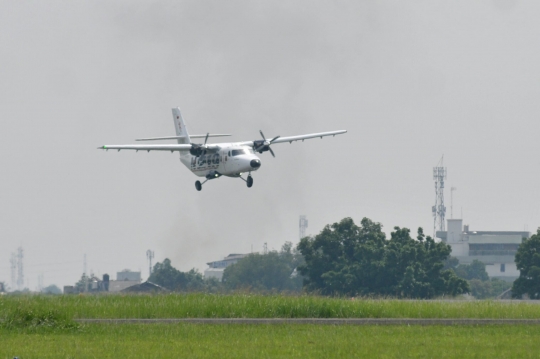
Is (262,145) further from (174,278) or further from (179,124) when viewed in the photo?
(174,278)

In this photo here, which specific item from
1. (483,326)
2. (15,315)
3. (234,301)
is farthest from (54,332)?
(483,326)

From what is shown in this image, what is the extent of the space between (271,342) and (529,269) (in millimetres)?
65094

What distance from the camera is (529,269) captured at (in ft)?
302

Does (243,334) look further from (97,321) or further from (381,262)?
(381,262)

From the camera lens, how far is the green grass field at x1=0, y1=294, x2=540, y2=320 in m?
39.6

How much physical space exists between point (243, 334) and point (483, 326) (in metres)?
9.09

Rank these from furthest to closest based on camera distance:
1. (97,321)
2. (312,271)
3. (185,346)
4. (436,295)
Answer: (312,271)
(436,295)
(97,321)
(185,346)

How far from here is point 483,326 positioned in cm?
3697

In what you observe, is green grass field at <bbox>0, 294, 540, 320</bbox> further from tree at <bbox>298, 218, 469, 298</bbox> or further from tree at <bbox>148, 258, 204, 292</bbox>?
tree at <bbox>148, 258, 204, 292</bbox>

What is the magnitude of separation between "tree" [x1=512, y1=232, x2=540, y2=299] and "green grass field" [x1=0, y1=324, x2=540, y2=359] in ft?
179

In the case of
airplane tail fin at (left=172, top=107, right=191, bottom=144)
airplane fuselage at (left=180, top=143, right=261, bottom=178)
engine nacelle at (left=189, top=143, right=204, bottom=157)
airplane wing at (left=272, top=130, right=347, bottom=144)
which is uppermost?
airplane tail fin at (left=172, top=107, right=191, bottom=144)

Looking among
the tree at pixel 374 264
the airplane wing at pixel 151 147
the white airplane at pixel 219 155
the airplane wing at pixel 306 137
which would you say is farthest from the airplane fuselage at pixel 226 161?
the tree at pixel 374 264

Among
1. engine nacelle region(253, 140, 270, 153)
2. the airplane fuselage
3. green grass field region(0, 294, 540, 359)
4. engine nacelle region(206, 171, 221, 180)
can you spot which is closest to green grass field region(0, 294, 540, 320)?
green grass field region(0, 294, 540, 359)

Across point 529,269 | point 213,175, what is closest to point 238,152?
point 213,175
